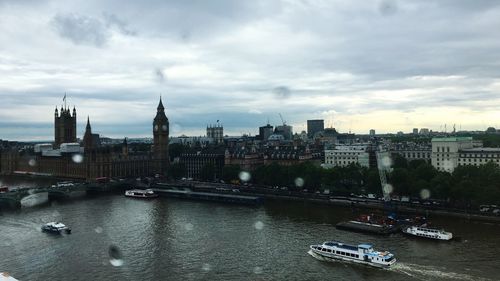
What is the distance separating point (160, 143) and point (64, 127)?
4311cm

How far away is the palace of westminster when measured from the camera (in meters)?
101

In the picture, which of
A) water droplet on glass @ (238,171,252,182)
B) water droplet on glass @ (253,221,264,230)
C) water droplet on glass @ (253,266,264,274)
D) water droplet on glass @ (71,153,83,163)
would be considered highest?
water droplet on glass @ (71,153,83,163)

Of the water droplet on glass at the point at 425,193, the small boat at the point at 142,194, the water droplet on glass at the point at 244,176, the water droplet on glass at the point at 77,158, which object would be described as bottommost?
the small boat at the point at 142,194

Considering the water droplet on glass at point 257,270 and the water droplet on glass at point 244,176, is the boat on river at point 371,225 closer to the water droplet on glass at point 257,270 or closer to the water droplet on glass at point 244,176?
the water droplet on glass at point 257,270

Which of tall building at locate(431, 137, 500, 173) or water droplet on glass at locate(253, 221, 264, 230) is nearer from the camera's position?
water droplet on glass at locate(253, 221, 264, 230)

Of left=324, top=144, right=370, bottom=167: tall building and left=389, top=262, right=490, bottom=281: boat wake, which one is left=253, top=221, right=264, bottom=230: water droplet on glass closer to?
left=389, top=262, right=490, bottom=281: boat wake

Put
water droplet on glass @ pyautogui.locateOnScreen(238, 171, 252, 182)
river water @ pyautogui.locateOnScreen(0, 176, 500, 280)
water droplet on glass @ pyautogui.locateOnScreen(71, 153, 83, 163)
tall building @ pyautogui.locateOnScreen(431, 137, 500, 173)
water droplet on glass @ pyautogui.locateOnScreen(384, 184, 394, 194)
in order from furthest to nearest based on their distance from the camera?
water droplet on glass @ pyautogui.locateOnScreen(71, 153, 83, 163) → water droplet on glass @ pyautogui.locateOnScreen(238, 171, 252, 182) → tall building @ pyautogui.locateOnScreen(431, 137, 500, 173) → water droplet on glass @ pyautogui.locateOnScreen(384, 184, 394, 194) → river water @ pyautogui.locateOnScreen(0, 176, 500, 280)

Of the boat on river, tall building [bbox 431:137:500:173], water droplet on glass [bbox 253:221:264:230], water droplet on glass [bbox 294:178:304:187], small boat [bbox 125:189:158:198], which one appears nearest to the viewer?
the boat on river

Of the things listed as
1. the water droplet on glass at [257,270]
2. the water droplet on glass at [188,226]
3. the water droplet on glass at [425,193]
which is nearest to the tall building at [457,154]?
the water droplet on glass at [425,193]

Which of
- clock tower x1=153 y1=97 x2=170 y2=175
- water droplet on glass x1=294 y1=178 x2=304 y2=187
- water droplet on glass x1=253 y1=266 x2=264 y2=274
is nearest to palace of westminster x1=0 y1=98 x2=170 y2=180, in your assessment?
clock tower x1=153 y1=97 x2=170 y2=175

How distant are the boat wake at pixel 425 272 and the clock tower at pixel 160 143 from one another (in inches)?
3210

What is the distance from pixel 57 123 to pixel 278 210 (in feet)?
337

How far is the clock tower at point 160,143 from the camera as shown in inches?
4338

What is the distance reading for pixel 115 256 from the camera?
37594mm
